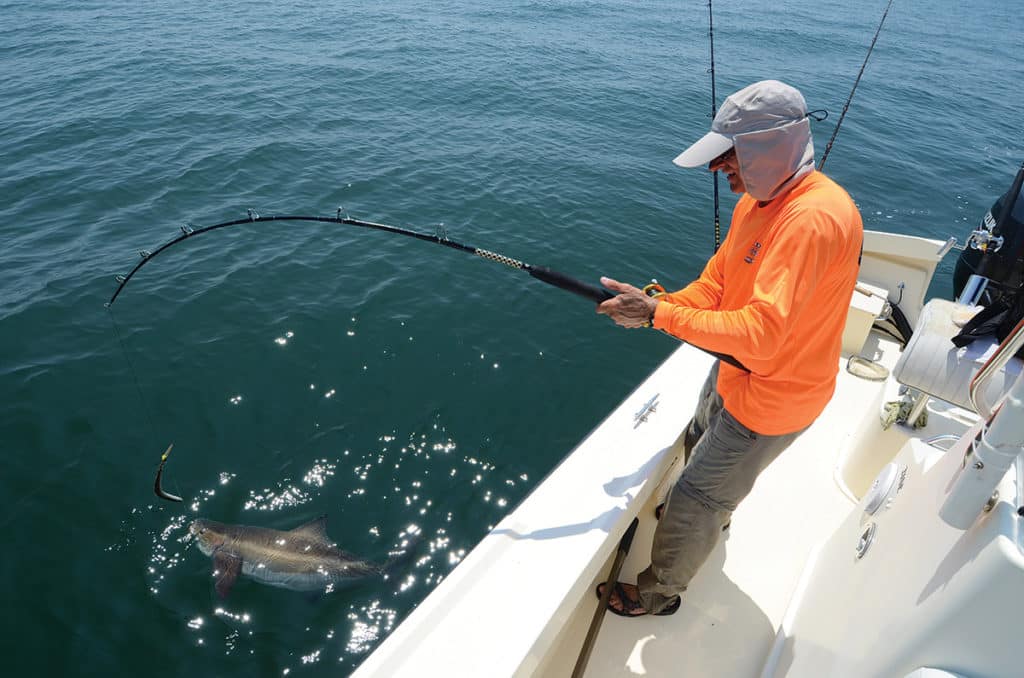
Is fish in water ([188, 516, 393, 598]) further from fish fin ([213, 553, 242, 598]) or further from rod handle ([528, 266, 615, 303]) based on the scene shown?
rod handle ([528, 266, 615, 303])

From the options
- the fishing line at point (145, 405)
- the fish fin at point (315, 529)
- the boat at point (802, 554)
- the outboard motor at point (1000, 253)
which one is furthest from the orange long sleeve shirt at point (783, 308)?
the fishing line at point (145, 405)

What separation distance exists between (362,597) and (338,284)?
4.49m

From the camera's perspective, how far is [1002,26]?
114ft

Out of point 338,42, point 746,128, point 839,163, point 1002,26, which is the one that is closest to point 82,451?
point 746,128

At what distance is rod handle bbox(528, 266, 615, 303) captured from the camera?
8.67ft

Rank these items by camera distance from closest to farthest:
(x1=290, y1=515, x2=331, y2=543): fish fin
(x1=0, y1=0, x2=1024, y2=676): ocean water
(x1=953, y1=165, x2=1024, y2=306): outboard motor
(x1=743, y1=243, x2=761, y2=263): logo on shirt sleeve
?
(x1=743, y1=243, x2=761, y2=263): logo on shirt sleeve < (x1=0, y1=0, x2=1024, y2=676): ocean water < (x1=290, y1=515, x2=331, y2=543): fish fin < (x1=953, y1=165, x2=1024, y2=306): outboard motor

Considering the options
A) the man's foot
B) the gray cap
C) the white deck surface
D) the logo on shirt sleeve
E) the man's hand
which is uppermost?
the gray cap

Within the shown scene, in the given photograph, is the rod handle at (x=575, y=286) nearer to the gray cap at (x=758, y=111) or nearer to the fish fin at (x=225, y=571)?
the gray cap at (x=758, y=111)

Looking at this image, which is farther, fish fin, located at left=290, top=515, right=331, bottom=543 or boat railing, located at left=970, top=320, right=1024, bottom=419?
fish fin, located at left=290, top=515, right=331, bottom=543

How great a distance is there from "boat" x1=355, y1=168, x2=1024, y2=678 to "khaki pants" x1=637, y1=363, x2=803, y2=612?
0.78ft

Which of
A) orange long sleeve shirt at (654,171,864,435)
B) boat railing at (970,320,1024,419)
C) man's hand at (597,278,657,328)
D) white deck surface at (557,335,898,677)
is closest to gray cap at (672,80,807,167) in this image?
orange long sleeve shirt at (654,171,864,435)

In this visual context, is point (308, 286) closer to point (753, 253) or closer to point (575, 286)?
point (575, 286)

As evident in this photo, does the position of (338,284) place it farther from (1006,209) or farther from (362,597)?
(1006,209)

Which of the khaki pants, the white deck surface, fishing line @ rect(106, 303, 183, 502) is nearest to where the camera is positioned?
the khaki pants
